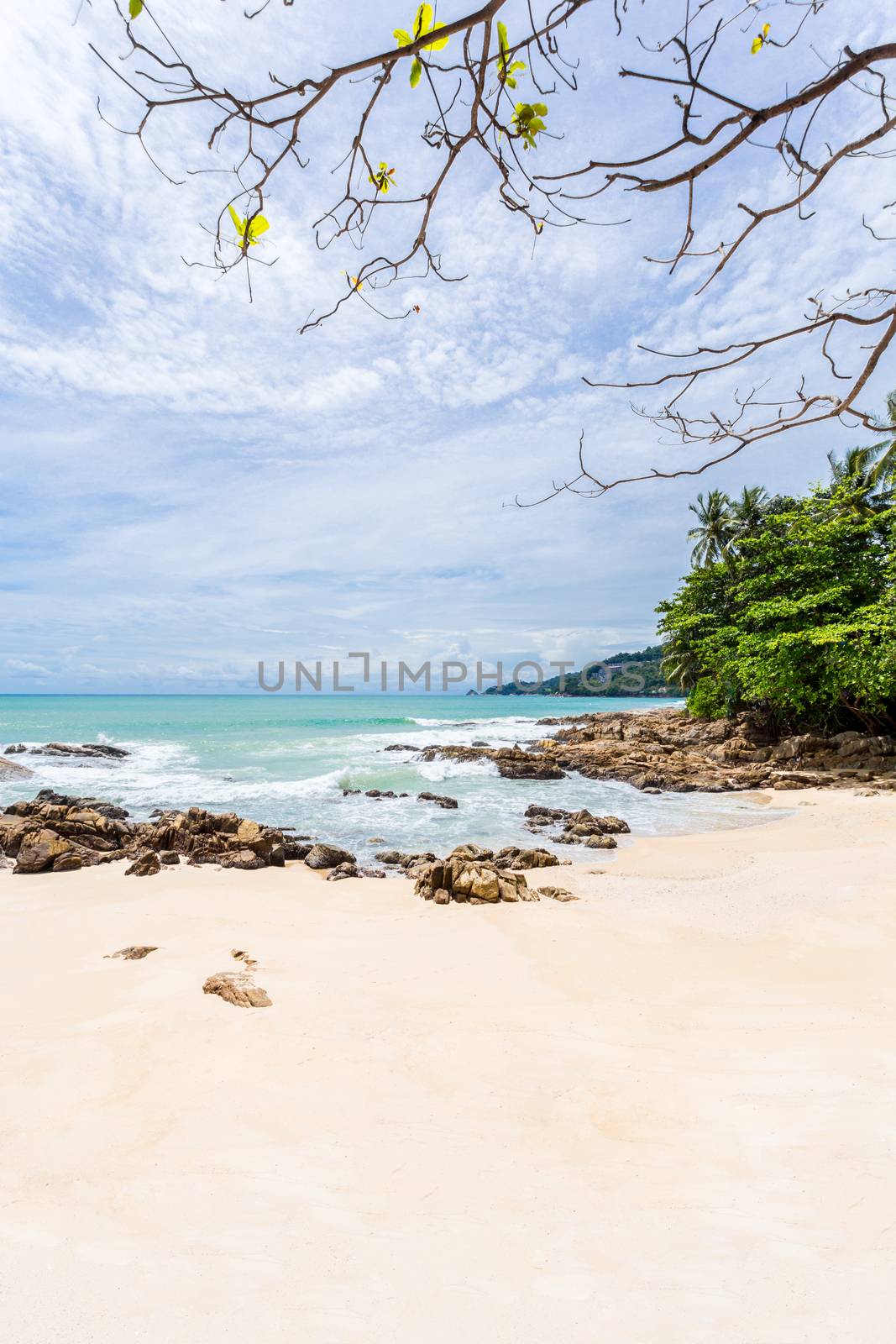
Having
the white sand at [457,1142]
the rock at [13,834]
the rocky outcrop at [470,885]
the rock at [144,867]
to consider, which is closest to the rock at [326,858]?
the rocky outcrop at [470,885]

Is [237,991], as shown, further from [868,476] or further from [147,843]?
[868,476]

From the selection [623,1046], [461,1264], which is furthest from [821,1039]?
[461,1264]

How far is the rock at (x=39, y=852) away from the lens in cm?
780

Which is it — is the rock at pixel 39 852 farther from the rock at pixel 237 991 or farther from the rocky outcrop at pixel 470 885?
the rock at pixel 237 991

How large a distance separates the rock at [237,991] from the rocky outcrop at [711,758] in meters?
13.1

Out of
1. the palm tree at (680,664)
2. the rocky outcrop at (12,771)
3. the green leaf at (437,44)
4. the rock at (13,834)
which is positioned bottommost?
the rocky outcrop at (12,771)

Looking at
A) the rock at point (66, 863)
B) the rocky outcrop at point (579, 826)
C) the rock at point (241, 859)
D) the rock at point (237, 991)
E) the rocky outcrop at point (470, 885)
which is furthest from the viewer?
the rocky outcrop at point (579, 826)

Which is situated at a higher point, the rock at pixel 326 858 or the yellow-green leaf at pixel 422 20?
the yellow-green leaf at pixel 422 20

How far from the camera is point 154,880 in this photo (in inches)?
292

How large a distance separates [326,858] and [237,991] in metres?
4.70

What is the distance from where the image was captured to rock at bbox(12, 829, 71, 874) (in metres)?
7.80

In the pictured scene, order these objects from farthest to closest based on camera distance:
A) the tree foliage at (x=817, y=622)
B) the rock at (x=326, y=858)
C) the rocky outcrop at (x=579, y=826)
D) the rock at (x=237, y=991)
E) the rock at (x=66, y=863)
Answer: the tree foliage at (x=817, y=622)
the rocky outcrop at (x=579, y=826)
the rock at (x=326, y=858)
the rock at (x=66, y=863)
the rock at (x=237, y=991)

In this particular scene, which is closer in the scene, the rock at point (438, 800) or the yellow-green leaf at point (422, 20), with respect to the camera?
the yellow-green leaf at point (422, 20)

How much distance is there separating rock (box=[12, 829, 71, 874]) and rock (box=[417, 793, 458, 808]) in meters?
7.42
